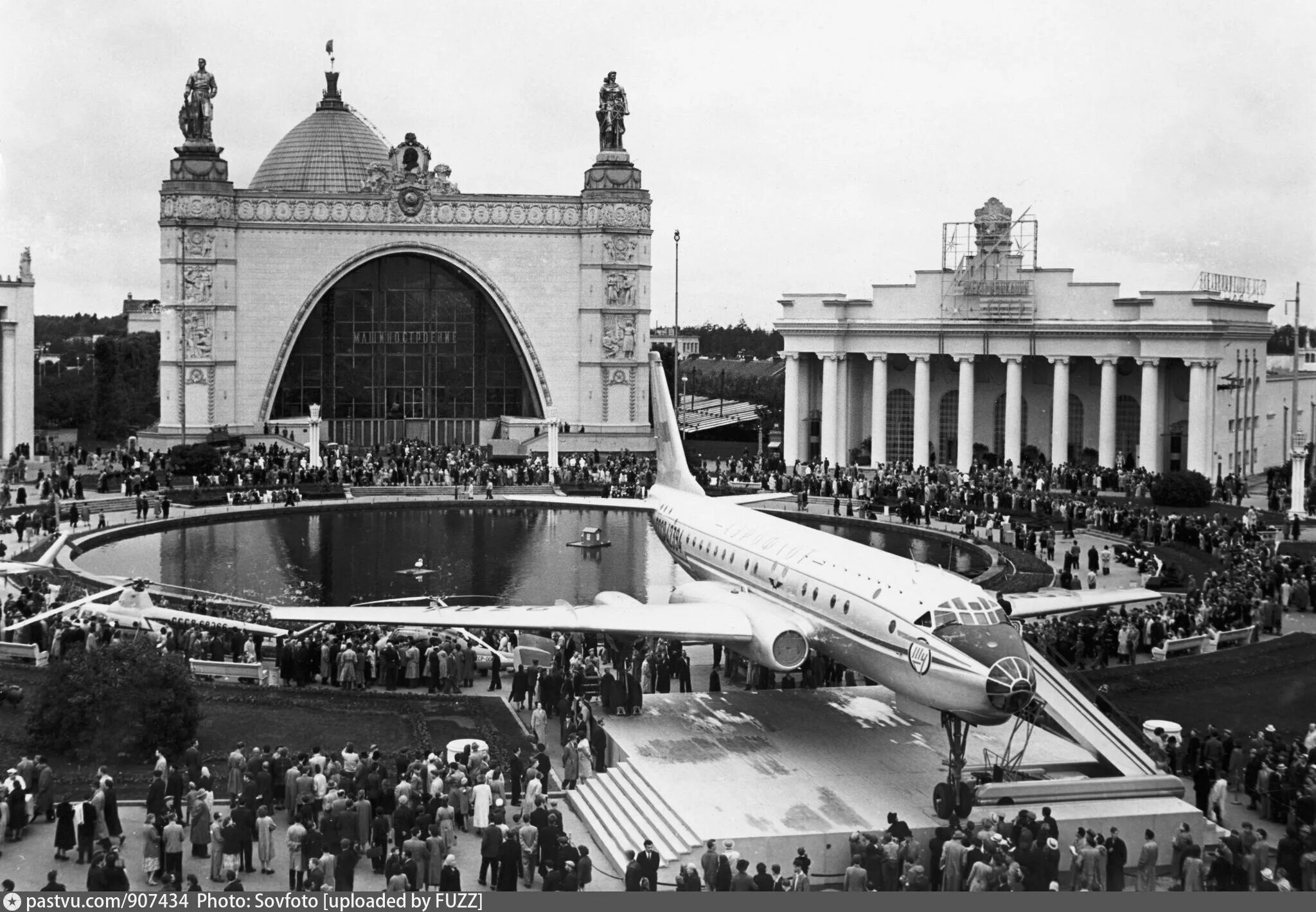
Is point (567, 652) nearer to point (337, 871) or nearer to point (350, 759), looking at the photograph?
point (350, 759)

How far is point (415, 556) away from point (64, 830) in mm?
27451

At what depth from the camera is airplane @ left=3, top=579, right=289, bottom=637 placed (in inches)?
1201

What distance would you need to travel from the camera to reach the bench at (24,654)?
1169 inches

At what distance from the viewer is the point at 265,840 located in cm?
1881

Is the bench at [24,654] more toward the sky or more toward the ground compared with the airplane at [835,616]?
more toward the ground

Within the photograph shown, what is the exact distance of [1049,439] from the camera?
68688 mm

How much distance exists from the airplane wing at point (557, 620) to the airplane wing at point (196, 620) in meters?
4.87

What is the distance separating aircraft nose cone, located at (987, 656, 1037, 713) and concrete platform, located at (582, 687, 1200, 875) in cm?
147

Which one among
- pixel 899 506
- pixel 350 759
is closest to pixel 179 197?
pixel 899 506

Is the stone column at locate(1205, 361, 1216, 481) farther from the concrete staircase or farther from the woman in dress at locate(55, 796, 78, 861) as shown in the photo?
the woman in dress at locate(55, 796, 78, 861)

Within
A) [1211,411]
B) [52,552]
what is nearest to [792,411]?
[1211,411]

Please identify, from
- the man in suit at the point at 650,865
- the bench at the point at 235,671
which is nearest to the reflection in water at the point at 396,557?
the bench at the point at 235,671

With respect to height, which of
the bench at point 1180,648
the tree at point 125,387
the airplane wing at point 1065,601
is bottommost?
the bench at point 1180,648

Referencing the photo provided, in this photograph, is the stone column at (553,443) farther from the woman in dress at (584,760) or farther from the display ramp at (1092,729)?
the display ramp at (1092,729)
